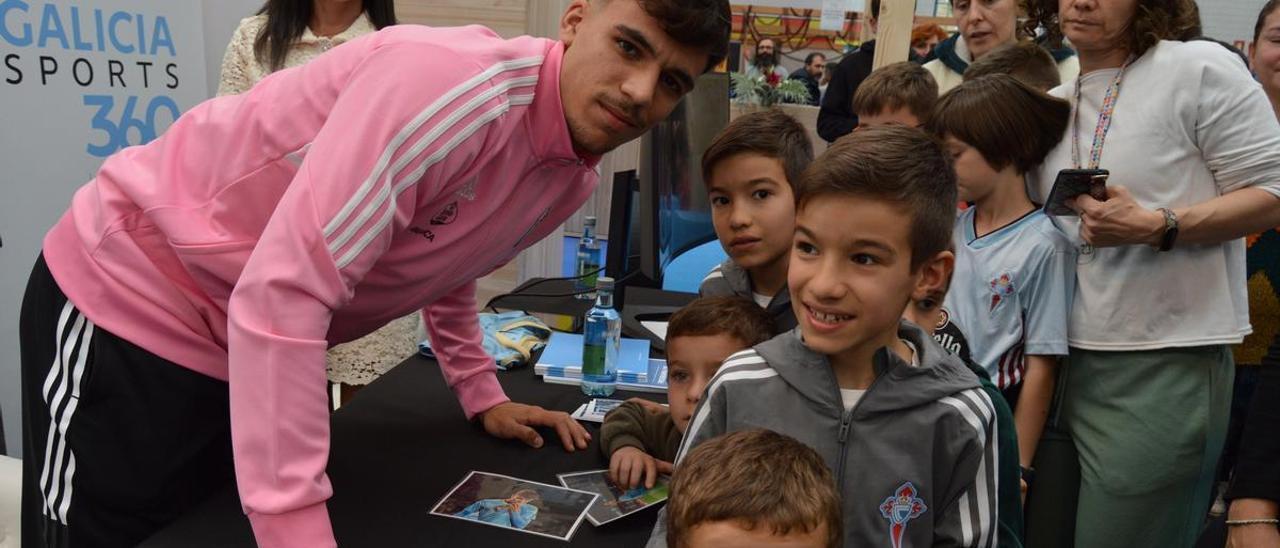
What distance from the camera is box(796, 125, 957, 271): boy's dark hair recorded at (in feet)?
3.97

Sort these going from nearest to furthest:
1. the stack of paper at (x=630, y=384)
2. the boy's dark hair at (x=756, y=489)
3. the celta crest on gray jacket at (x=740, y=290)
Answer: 1. the boy's dark hair at (x=756, y=489)
2. the celta crest on gray jacket at (x=740, y=290)
3. the stack of paper at (x=630, y=384)

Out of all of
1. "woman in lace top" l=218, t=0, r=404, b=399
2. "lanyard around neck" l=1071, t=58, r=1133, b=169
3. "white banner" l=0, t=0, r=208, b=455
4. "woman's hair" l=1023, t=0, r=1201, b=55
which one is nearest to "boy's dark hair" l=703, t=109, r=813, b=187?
"lanyard around neck" l=1071, t=58, r=1133, b=169

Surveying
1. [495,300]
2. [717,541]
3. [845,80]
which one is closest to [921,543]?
[717,541]

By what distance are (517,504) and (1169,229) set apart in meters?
1.34

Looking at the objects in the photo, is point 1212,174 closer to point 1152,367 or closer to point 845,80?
point 1152,367

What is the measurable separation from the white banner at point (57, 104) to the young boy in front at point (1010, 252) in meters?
2.13

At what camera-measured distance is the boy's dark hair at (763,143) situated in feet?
5.58

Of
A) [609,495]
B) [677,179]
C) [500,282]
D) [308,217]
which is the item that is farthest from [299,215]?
[500,282]

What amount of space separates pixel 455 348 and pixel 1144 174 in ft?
4.60

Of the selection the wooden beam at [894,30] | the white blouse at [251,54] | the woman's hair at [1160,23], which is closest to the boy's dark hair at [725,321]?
the woman's hair at [1160,23]

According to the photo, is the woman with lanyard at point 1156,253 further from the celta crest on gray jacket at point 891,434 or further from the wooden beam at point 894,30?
the wooden beam at point 894,30

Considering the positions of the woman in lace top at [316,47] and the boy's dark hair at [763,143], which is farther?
the woman in lace top at [316,47]

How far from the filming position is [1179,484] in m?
1.86

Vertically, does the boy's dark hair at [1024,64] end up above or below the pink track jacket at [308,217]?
above
